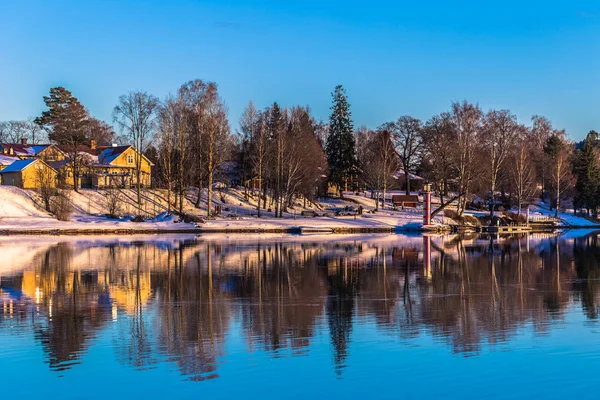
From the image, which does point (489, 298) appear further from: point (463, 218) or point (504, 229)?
point (463, 218)

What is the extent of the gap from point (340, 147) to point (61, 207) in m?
40.8

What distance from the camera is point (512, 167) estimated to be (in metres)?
87.1

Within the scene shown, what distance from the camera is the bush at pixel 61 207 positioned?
61.0 meters

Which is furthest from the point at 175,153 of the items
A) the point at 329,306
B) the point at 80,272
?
the point at 329,306

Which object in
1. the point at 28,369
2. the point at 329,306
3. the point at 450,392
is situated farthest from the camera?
the point at 329,306

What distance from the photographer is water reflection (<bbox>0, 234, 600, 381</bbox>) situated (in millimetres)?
14719

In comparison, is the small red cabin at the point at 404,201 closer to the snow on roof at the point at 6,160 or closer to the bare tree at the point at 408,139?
the bare tree at the point at 408,139

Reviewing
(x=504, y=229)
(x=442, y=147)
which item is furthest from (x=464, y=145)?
(x=504, y=229)

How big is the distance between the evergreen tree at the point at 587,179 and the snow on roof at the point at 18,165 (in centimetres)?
6782

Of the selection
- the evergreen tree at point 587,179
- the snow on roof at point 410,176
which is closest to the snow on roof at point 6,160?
the snow on roof at point 410,176

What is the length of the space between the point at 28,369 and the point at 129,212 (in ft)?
192

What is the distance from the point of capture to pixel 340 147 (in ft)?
303

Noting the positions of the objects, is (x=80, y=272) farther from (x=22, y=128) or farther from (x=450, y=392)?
(x=22, y=128)

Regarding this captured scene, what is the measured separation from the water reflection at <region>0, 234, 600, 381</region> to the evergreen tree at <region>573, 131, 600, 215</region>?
61.3 meters
